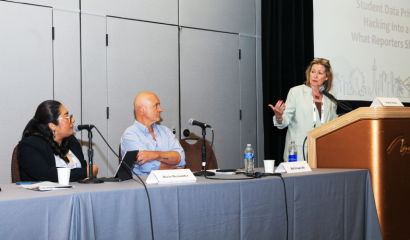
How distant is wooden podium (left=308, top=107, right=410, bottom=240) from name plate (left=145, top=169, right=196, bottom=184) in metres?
1.10

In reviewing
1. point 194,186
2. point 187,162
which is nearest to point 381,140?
point 194,186

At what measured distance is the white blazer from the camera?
308cm

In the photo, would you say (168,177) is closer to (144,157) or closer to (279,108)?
(144,157)

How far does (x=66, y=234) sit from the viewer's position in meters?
1.36

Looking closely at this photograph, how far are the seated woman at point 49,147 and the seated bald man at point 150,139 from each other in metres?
0.41

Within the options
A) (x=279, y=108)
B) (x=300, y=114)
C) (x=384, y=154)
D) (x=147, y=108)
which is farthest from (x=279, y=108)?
(x=147, y=108)

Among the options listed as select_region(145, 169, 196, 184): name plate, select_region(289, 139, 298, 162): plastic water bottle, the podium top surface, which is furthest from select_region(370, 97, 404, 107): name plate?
select_region(145, 169, 196, 184): name plate

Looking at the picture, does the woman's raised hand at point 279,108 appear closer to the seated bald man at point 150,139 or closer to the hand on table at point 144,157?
the seated bald man at point 150,139

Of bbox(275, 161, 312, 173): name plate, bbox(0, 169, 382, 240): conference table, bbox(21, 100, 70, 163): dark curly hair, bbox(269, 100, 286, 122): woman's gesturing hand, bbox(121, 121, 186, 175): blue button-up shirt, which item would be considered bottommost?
bbox(0, 169, 382, 240): conference table

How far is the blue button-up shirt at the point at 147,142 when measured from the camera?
105 inches

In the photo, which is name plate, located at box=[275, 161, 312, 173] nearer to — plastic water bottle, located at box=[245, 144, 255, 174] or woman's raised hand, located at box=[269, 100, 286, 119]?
plastic water bottle, located at box=[245, 144, 255, 174]

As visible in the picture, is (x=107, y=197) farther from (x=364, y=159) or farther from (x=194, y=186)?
(x=364, y=159)

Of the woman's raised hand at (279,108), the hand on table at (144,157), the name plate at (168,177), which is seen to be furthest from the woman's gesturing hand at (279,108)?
the name plate at (168,177)

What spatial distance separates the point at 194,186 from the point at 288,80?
2870 millimetres
